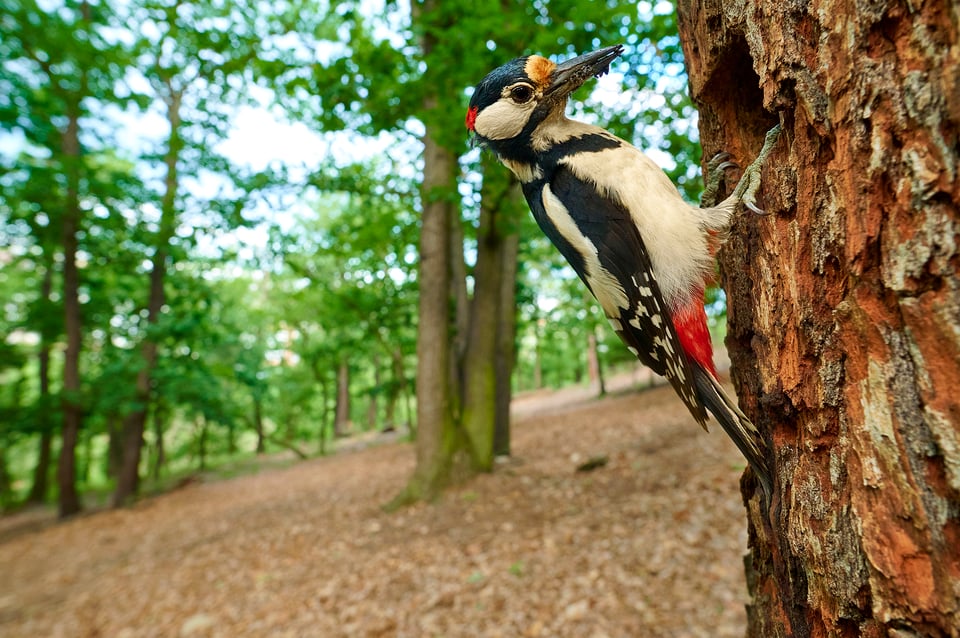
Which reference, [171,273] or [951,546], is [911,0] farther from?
[171,273]

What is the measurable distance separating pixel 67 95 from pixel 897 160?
1171 centimetres

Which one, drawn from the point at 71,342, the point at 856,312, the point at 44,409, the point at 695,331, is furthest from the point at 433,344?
the point at 44,409

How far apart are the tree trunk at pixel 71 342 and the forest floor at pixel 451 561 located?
5.96 feet

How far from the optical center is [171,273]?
1038 cm

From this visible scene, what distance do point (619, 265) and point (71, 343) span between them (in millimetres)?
11205

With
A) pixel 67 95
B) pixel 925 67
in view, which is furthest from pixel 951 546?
pixel 67 95

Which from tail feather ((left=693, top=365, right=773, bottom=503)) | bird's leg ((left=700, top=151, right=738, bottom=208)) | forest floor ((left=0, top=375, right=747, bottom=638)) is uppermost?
bird's leg ((left=700, top=151, right=738, bottom=208))

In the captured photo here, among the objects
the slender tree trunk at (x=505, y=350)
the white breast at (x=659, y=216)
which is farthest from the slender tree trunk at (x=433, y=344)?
the white breast at (x=659, y=216)

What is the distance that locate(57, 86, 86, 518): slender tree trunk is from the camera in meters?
9.08

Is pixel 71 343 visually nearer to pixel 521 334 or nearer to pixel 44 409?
pixel 44 409

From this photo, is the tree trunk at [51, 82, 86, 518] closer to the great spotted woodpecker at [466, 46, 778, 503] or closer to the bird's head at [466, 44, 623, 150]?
the bird's head at [466, 44, 623, 150]

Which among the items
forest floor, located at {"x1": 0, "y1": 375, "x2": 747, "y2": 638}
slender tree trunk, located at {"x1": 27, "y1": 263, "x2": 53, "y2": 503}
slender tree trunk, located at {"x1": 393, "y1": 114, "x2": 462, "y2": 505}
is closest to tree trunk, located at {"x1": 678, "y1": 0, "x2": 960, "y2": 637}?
forest floor, located at {"x1": 0, "y1": 375, "x2": 747, "y2": 638}

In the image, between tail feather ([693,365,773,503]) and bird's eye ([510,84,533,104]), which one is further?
bird's eye ([510,84,533,104])

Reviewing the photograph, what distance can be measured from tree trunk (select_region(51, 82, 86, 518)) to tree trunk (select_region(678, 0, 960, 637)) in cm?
1107
